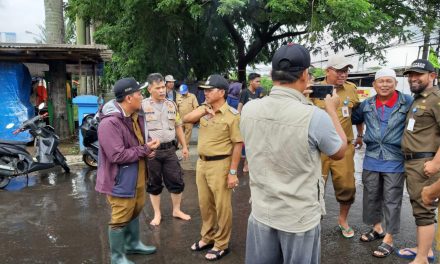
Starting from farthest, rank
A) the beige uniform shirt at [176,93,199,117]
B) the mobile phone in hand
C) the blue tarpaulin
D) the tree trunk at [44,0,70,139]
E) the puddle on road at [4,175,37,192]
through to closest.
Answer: the tree trunk at [44,0,70,139], the blue tarpaulin, the beige uniform shirt at [176,93,199,117], the puddle on road at [4,175,37,192], the mobile phone in hand

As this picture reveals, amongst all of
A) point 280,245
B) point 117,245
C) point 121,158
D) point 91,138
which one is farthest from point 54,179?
point 280,245

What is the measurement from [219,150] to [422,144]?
71.9 inches

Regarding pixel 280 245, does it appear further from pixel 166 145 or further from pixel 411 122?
pixel 166 145

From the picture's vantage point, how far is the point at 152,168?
14.9ft

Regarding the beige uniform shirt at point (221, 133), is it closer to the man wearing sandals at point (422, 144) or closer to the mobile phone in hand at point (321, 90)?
the mobile phone in hand at point (321, 90)

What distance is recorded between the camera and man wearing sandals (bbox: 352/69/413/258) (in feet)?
12.2

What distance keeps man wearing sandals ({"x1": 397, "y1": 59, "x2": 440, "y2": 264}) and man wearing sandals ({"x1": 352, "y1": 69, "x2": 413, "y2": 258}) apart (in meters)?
0.17

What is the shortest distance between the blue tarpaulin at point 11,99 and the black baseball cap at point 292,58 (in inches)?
357

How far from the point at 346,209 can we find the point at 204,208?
1626 mm

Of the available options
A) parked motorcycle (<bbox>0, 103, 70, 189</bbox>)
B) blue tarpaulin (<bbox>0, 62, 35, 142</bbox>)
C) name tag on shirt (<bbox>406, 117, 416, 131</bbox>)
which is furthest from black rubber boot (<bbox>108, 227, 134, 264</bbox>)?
blue tarpaulin (<bbox>0, 62, 35, 142</bbox>)

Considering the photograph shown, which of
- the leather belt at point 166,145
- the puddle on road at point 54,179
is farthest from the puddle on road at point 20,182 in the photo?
the leather belt at point 166,145

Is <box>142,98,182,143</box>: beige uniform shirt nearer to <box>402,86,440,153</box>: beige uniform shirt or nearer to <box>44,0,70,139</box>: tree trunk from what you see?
<box>402,86,440,153</box>: beige uniform shirt

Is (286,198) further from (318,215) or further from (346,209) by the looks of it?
(346,209)

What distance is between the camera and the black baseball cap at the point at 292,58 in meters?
2.02
